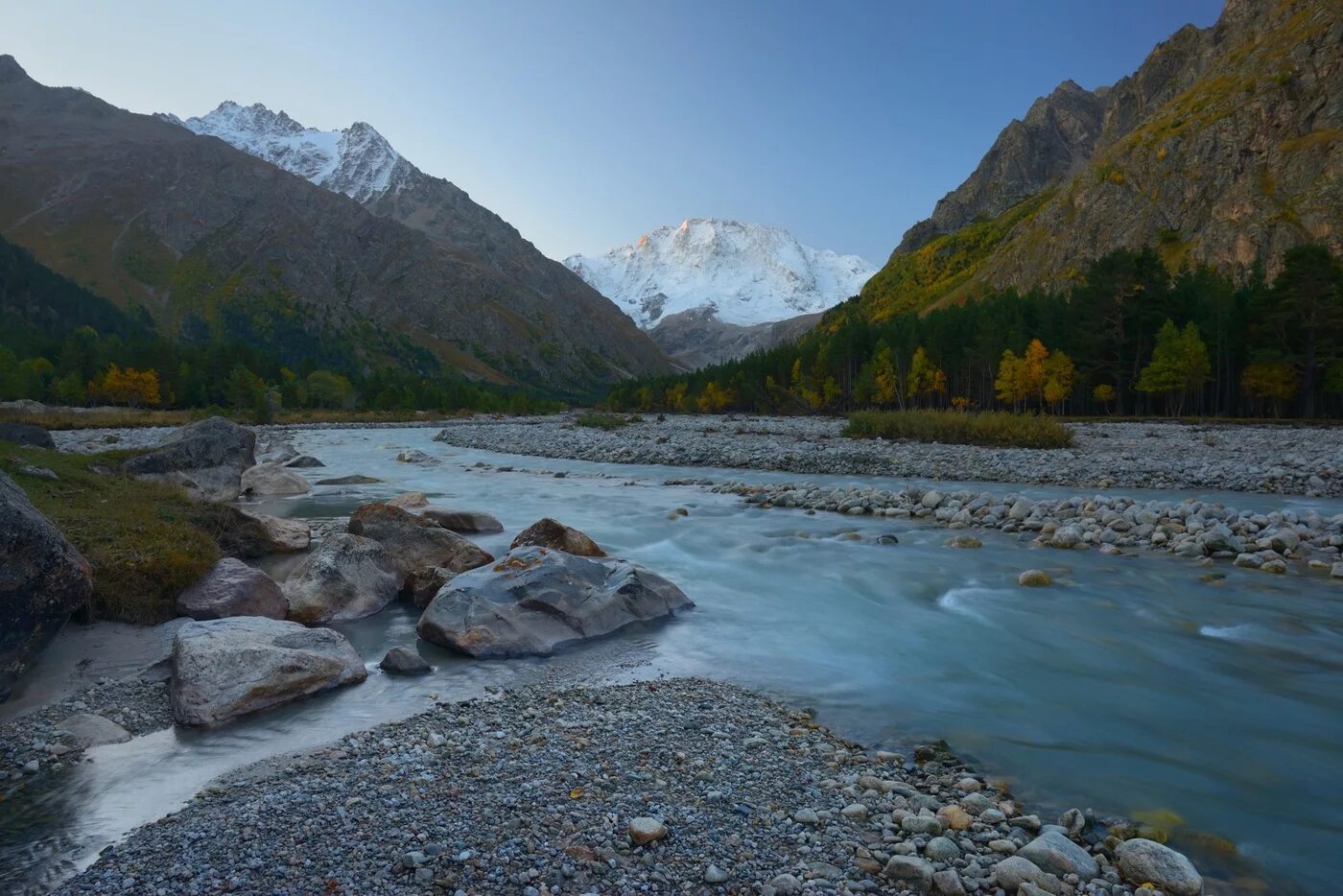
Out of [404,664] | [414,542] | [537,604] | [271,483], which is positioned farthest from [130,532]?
[271,483]

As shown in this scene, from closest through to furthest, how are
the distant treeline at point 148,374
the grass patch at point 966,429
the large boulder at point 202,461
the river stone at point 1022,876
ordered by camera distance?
the river stone at point 1022,876 < the large boulder at point 202,461 < the grass patch at point 966,429 < the distant treeline at point 148,374

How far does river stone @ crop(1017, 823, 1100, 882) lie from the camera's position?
14.6 feet

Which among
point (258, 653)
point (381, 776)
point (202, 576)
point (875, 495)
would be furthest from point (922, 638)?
point (875, 495)

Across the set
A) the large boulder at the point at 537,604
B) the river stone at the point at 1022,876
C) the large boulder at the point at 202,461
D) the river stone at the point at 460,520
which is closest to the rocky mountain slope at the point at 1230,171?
the river stone at the point at 460,520

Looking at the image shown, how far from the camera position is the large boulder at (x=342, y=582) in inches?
410

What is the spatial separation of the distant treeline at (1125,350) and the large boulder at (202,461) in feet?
214

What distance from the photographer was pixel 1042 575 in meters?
12.9

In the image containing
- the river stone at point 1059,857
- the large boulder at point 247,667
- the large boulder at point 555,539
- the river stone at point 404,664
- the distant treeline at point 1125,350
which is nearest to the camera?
the river stone at point 1059,857

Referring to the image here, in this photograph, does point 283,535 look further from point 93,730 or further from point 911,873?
point 911,873

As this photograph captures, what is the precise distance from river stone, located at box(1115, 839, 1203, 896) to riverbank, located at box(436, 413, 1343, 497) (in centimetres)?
2249

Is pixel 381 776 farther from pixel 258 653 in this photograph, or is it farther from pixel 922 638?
pixel 922 638

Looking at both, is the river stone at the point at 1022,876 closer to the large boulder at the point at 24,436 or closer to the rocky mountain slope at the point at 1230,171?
the large boulder at the point at 24,436

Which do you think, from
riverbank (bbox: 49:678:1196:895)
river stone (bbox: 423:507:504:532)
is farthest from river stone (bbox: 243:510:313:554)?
riverbank (bbox: 49:678:1196:895)

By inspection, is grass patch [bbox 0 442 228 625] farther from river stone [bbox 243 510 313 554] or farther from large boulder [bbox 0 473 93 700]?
large boulder [bbox 0 473 93 700]
